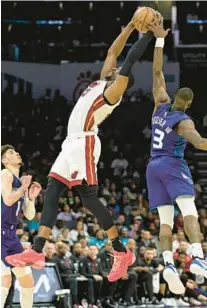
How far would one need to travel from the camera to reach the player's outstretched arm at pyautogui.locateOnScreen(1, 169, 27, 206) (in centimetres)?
906

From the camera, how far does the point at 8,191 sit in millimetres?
9148

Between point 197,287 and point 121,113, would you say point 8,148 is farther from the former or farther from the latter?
point 121,113

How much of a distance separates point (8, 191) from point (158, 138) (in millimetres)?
1831

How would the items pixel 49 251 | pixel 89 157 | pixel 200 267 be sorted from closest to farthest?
pixel 200 267 < pixel 89 157 < pixel 49 251

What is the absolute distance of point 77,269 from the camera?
16312 millimetres

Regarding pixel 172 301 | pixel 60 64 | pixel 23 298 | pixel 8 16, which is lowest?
pixel 172 301

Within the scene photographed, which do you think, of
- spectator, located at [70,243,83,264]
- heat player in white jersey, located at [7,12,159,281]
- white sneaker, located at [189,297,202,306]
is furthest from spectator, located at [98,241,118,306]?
heat player in white jersey, located at [7,12,159,281]

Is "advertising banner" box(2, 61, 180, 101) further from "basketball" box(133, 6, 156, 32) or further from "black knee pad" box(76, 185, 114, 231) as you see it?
"black knee pad" box(76, 185, 114, 231)

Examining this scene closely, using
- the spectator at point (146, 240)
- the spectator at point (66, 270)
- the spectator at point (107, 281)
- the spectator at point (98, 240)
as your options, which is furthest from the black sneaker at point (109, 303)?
the spectator at point (146, 240)

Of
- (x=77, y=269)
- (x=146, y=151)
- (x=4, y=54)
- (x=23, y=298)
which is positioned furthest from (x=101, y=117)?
(x=4, y=54)

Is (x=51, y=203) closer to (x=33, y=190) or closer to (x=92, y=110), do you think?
(x=33, y=190)

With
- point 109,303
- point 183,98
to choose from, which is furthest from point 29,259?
point 109,303

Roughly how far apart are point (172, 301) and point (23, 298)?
8.37 meters

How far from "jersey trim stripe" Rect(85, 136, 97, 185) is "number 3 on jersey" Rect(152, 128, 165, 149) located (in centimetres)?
69
